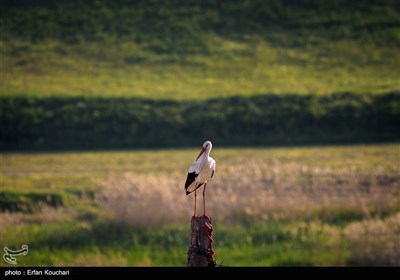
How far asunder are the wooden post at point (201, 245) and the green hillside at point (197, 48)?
1340 inches

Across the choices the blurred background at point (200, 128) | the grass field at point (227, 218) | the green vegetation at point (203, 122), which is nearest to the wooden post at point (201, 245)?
the blurred background at point (200, 128)

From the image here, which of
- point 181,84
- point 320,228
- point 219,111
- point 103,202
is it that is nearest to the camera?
point 320,228

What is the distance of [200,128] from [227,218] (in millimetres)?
18078

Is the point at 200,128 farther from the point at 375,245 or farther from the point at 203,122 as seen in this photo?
the point at 375,245

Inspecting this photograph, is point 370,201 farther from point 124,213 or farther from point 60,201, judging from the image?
point 60,201

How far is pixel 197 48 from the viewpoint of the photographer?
56.5 metres

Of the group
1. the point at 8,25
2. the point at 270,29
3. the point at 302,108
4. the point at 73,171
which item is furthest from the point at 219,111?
the point at 8,25

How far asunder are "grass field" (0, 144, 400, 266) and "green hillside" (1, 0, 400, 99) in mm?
18875

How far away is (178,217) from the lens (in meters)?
23.9

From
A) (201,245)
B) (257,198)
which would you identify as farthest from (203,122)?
(201,245)

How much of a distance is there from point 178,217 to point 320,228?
3423 millimetres

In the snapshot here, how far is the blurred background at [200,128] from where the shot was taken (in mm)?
23250

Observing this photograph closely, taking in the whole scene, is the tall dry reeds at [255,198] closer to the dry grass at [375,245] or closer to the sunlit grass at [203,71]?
the dry grass at [375,245]

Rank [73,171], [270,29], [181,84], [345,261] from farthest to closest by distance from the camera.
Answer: [270,29], [181,84], [73,171], [345,261]
